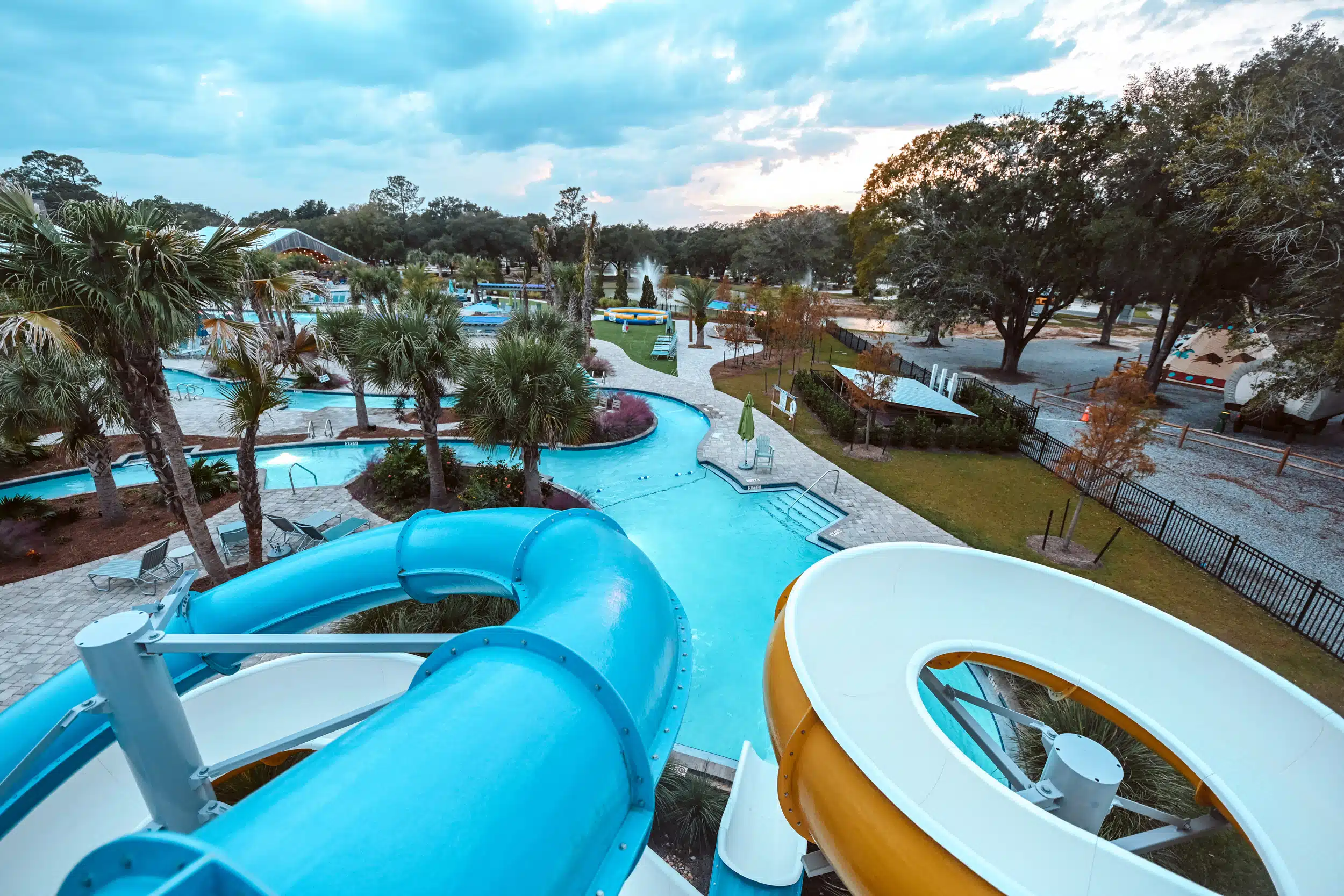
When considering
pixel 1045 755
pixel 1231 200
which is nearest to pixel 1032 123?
pixel 1231 200

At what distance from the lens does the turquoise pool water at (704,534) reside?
9.24m

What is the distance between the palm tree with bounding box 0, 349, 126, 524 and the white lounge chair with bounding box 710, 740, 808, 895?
13749mm

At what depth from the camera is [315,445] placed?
19547 mm

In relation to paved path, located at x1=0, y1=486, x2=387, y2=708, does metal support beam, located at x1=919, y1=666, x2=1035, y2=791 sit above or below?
above

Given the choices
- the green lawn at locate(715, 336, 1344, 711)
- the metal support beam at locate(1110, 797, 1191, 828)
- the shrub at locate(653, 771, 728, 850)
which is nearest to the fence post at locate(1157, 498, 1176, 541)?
the green lawn at locate(715, 336, 1344, 711)

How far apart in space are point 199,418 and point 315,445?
6.26 metres

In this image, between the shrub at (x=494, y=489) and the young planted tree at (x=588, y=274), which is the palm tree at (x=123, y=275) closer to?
the shrub at (x=494, y=489)

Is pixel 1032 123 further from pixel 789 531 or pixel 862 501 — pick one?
pixel 789 531

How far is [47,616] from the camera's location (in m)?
9.84

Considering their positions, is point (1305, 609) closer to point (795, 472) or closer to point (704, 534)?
point (795, 472)

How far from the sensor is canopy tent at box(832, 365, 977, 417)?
19375 mm

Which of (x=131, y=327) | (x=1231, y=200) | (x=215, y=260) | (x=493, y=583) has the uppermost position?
(x=1231, y=200)

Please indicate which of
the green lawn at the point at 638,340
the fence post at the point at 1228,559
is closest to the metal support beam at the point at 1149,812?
the fence post at the point at 1228,559

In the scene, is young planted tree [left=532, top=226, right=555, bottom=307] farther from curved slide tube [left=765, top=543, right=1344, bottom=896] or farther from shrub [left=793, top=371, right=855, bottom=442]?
curved slide tube [left=765, top=543, right=1344, bottom=896]
